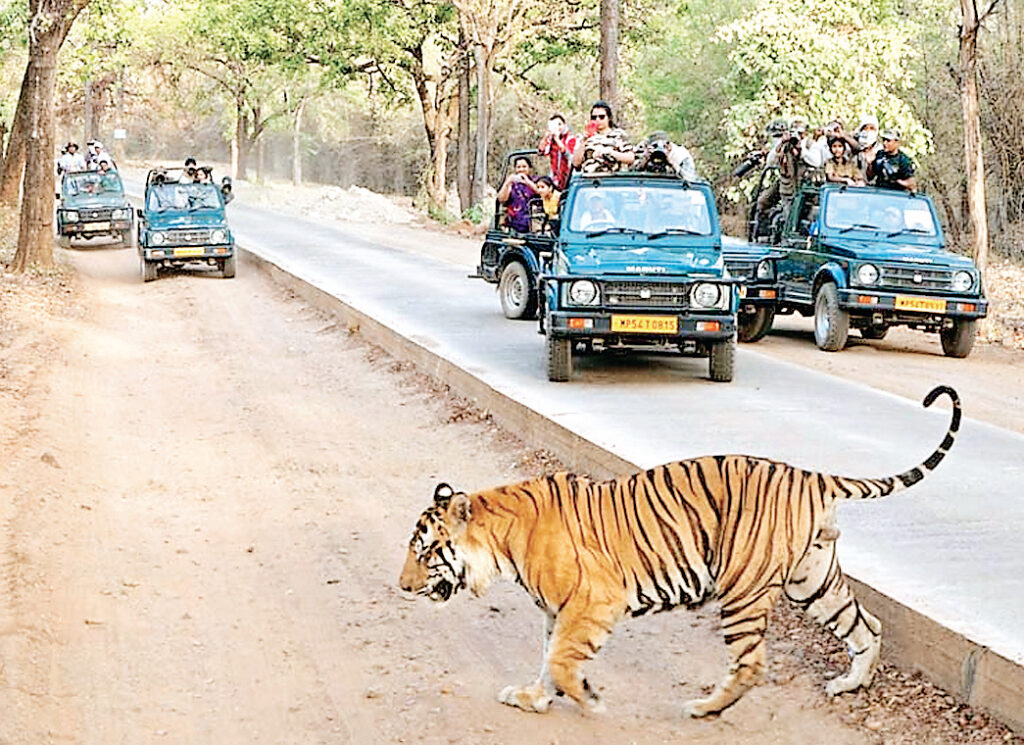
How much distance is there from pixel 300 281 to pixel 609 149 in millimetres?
7985

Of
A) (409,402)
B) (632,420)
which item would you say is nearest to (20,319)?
(409,402)

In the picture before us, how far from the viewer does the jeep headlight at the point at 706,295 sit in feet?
42.1

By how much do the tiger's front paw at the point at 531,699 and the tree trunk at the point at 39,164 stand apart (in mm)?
Answer: 19570

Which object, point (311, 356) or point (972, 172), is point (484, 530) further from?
point (972, 172)

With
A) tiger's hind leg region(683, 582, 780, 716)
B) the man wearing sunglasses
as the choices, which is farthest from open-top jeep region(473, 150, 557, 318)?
tiger's hind leg region(683, 582, 780, 716)

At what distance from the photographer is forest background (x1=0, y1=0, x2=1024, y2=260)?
30.5m

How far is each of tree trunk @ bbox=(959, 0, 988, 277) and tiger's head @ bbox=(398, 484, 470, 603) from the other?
14420 millimetres

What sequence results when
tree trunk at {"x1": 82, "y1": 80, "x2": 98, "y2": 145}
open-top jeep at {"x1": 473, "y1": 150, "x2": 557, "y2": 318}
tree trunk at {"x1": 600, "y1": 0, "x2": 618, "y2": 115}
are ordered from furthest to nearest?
1. tree trunk at {"x1": 82, "y1": 80, "x2": 98, "y2": 145}
2. tree trunk at {"x1": 600, "y1": 0, "x2": 618, "y2": 115}
3. open-top jeep at {"x1": 473, "y1": 150, "x2": 557, "y2": 318}

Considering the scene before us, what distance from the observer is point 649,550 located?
5.67 metres

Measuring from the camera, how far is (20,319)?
1847cm

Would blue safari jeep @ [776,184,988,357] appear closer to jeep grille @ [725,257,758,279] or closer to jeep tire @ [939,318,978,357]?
jeep tire @ [939,318,978,357]

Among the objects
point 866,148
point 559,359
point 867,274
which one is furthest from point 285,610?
point 866,148

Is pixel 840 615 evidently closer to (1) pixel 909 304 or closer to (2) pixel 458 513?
(2) pixel 458 513

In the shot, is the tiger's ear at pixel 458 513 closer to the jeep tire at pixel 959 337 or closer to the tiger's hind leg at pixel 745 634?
the tiger's hind leg at pixel 745 634
